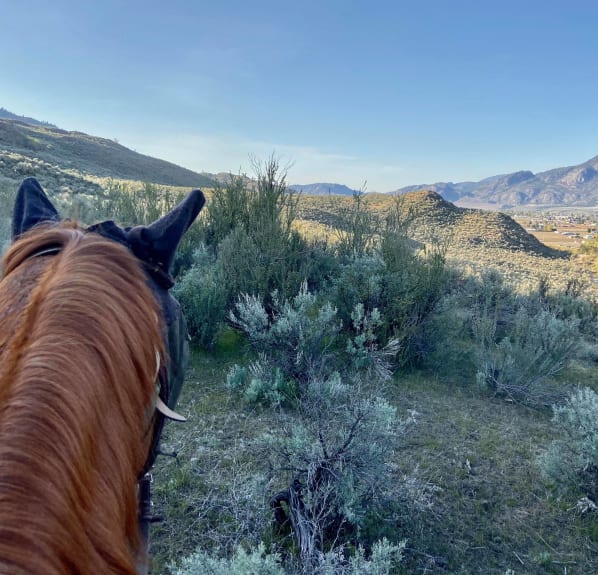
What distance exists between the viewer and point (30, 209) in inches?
48.3

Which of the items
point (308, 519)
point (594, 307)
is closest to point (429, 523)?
point (308, 519)

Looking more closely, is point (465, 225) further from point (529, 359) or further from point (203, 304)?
point (203, 304)

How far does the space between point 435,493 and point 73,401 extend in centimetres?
341

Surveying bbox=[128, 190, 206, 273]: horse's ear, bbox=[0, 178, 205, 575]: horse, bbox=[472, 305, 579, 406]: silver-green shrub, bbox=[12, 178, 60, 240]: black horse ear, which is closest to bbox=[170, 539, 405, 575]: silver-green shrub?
bbox=[0, 178, 205, 575]: horse

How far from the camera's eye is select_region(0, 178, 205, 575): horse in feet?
1.87

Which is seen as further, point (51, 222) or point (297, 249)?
point (297, 249)

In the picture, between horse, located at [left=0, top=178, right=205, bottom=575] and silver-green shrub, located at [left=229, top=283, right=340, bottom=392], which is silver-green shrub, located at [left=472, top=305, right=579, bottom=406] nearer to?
silver-green shrub, located at [left=229, top=283, right=340, bottom=392]

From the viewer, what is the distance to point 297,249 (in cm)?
708

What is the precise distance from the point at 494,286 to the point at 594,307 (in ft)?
9.69

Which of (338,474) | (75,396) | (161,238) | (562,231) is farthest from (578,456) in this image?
(562,231)

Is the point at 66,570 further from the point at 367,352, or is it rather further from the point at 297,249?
the point at 297,249

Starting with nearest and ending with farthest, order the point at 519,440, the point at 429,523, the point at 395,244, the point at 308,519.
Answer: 1. the point at 308,519
2. the point at 429,523
3. the point at 519,440
4. the point at 395,244

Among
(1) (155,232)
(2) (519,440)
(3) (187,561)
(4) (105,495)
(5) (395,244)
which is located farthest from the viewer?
(5) (395,244)

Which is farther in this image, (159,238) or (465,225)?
(465,225)
